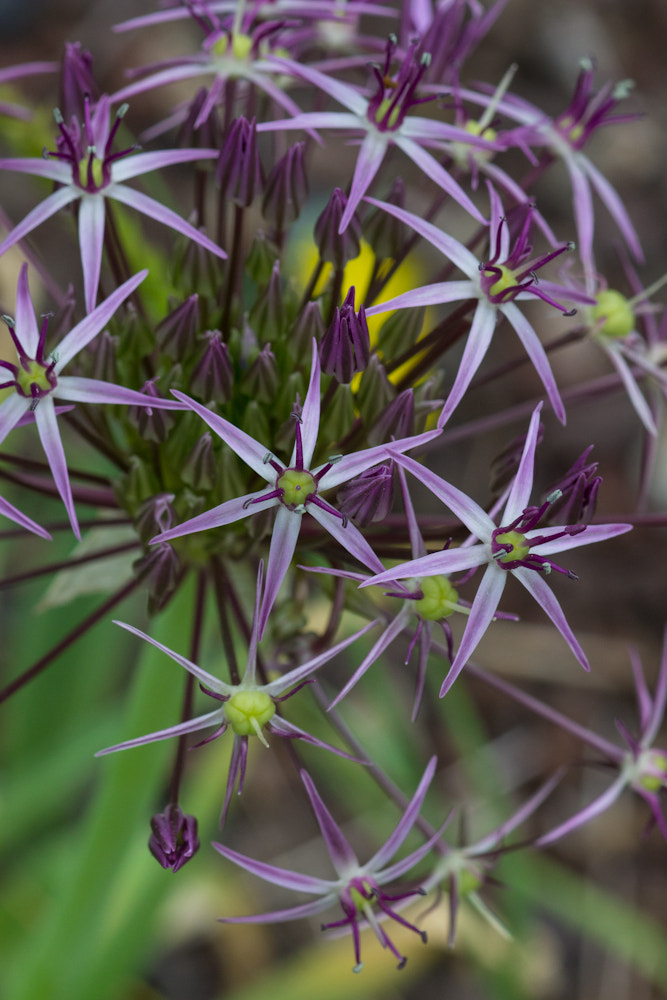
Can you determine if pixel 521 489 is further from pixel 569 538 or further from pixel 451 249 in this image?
pixel 451 249

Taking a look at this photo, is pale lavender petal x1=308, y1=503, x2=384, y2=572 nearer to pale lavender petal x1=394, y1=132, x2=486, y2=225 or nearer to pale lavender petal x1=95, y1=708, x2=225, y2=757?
pale lavender petal x1=95, y1=708, x2=225, y2=757

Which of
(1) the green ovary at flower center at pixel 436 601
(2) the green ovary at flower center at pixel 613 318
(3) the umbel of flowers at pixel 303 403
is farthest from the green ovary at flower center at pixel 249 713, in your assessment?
(2) the green ovary at flower center at pixel 613 318

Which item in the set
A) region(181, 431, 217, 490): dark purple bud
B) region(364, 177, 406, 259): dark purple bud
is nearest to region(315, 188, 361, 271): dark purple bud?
region(364, 177, 406, 259): dark purple bud

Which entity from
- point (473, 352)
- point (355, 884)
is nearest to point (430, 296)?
Answer: point (473, 352)

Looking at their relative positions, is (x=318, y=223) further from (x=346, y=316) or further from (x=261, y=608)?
(x=261, y=608)

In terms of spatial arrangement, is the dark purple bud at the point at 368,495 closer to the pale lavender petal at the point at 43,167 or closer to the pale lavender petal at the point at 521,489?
the pale lavender petal at the point at 521,489

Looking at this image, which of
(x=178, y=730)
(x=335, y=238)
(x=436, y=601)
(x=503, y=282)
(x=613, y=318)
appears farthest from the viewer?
(x=613, y=318)
